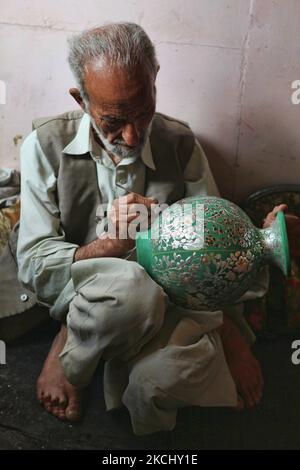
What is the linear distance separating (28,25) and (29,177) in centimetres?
66

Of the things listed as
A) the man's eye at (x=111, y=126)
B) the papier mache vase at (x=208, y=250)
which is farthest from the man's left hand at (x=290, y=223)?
the man's eye at (x=111, y=126)

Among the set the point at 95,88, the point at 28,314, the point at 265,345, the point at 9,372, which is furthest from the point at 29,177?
the point at 265,345

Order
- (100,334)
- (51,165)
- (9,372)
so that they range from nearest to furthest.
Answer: (100,334) < (51,165) < (9,372)

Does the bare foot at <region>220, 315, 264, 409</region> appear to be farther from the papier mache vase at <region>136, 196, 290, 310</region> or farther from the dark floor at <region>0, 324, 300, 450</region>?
the papier mache vase at <region>136, 196, 290, 310</region>

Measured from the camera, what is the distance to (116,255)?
5.34 ft

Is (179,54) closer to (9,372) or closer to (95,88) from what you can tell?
(95,88)

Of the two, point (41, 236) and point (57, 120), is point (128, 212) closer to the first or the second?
point (41, 236)

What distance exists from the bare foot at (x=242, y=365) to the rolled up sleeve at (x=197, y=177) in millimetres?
479

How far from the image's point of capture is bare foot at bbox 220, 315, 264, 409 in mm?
1869

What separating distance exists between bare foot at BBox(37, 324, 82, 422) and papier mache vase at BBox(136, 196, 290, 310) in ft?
1.85

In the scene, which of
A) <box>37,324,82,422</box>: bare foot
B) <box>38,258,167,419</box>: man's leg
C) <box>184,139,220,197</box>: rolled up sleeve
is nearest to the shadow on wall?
<box>184,139,220,197</box>: rolled up sleeve

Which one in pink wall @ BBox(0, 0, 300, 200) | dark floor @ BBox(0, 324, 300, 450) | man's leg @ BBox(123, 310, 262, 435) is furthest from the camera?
pink wall @ BBox(0, 0, 300, 200)

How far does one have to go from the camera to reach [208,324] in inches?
67.2
